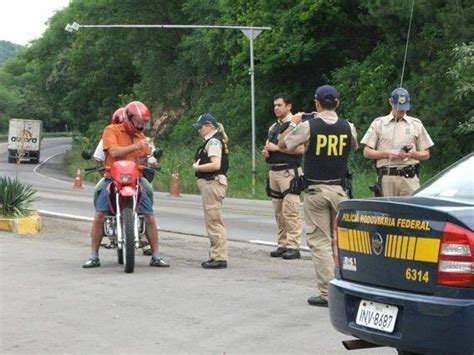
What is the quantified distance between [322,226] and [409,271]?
2.70 m

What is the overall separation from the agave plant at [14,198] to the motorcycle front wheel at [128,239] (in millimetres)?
4202

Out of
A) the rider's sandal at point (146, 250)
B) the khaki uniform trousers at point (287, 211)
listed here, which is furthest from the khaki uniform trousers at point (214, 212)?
the rider's sandal at point (146, 250)

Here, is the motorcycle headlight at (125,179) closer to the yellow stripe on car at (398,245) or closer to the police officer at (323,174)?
the police officer at (323,174)

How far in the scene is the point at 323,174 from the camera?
7.89 m

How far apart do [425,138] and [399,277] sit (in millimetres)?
4713

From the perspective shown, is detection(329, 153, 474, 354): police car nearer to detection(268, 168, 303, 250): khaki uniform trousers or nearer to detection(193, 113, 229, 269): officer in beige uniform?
detection(193, 113, 229, 269): officer in beige uniform

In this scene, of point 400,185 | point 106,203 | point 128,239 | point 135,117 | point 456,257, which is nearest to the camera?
point 456,257

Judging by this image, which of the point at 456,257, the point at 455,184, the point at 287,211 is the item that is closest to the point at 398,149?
the point at 287,211

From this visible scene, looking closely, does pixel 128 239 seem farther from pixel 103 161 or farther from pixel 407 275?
pixel 407 275

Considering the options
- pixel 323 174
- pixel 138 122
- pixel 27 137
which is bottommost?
pixel 323 174

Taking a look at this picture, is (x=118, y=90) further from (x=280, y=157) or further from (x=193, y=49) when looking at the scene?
(x=280, y=157)

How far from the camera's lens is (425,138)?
32.1 feet

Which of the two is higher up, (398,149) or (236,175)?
(398,149)

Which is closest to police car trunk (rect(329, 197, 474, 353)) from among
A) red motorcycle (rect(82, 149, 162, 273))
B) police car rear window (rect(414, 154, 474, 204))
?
police car rear window (rect(414, 154, 474, 204))
